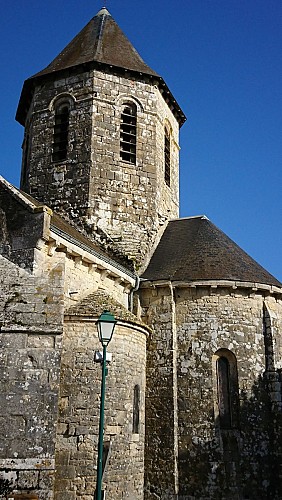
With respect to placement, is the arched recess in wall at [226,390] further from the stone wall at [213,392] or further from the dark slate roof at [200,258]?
A: the dark slate roof at [200,258]

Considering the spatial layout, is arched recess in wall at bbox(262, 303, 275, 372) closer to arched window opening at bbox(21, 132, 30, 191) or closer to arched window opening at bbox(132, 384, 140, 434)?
arched window opening at bbox(132, 384, 140, 434)

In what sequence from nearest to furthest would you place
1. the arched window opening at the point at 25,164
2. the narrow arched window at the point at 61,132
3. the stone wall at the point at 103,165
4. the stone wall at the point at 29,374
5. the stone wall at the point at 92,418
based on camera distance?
the stone wall at the point at 29,374
the stone wall at the point at 92,418
the stone wall at the point at 103,165
the narrow arched window at the point at 61,132
the arched window opening at the point at 25,164

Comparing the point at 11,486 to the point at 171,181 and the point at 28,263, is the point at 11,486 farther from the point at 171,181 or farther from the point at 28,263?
the point at 171,181

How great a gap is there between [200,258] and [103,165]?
428 cm

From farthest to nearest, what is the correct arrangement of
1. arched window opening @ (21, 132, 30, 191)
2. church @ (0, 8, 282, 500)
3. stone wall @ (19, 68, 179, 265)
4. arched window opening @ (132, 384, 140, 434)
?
1. arched window opening @ (21, 132, 30, 191)
2. stone wall @ (19, 68, 179, 265)
3. arched window opening @ (132, 384, 140, 434)
4. church @ (0, 8, 282, 500)

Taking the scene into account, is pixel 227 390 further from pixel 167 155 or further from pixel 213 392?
pixel 167 155

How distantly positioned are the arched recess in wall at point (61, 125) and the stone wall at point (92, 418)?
7.18 metres

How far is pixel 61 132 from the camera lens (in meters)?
17.8

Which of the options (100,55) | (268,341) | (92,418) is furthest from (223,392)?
(100,55)

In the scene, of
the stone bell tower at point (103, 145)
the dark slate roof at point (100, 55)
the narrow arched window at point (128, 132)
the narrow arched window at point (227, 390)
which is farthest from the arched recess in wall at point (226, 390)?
the dark slate roof at point (100, 55)

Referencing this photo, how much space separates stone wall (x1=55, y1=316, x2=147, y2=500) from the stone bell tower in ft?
13.1

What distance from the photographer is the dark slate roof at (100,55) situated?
18094 millimetres

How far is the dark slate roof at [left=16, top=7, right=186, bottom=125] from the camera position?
59.4ft

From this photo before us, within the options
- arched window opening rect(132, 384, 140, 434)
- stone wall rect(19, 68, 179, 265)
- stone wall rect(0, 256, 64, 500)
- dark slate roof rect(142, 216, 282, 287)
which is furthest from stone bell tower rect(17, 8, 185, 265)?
stone wall rect(0, 256, 64, 500)
